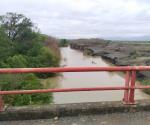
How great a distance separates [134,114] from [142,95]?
854 inches

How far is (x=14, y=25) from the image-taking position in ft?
135

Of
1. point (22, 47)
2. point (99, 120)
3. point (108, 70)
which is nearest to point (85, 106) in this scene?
point (99, 120)

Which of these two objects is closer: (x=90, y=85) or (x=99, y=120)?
(x=99, y=120)

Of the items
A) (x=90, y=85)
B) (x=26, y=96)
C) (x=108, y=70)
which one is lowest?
(x=90, y=85)

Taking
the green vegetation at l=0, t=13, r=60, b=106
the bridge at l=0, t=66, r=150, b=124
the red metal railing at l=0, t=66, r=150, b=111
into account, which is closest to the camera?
the red metal railing at l=0, t=66, r=150, b=111

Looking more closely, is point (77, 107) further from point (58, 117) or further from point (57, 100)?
point (57, 100)

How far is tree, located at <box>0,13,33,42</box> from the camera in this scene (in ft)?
133

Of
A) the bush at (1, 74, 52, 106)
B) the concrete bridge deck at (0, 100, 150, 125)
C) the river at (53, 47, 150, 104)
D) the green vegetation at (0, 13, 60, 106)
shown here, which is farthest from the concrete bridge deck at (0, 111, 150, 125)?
the green vegetation at (0, 13, 60, 106)

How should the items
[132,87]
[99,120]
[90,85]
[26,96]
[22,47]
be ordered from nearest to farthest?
1. [99,120]
2. [132,87]
3. [26,96]
4. [90,85]
5. [22,47]

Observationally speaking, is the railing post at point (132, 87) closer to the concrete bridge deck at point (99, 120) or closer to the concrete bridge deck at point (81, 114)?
the concrete bridge deck at point (81, 114)

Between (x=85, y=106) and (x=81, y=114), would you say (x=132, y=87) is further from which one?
(x=81, y=114)

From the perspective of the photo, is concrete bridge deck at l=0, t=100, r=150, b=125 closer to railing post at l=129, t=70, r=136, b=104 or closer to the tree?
railing post at l=129, t=70, r=136, b=104

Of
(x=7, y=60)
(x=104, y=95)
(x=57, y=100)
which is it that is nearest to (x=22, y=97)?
(x=57, y=100)

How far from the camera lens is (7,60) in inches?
1231
